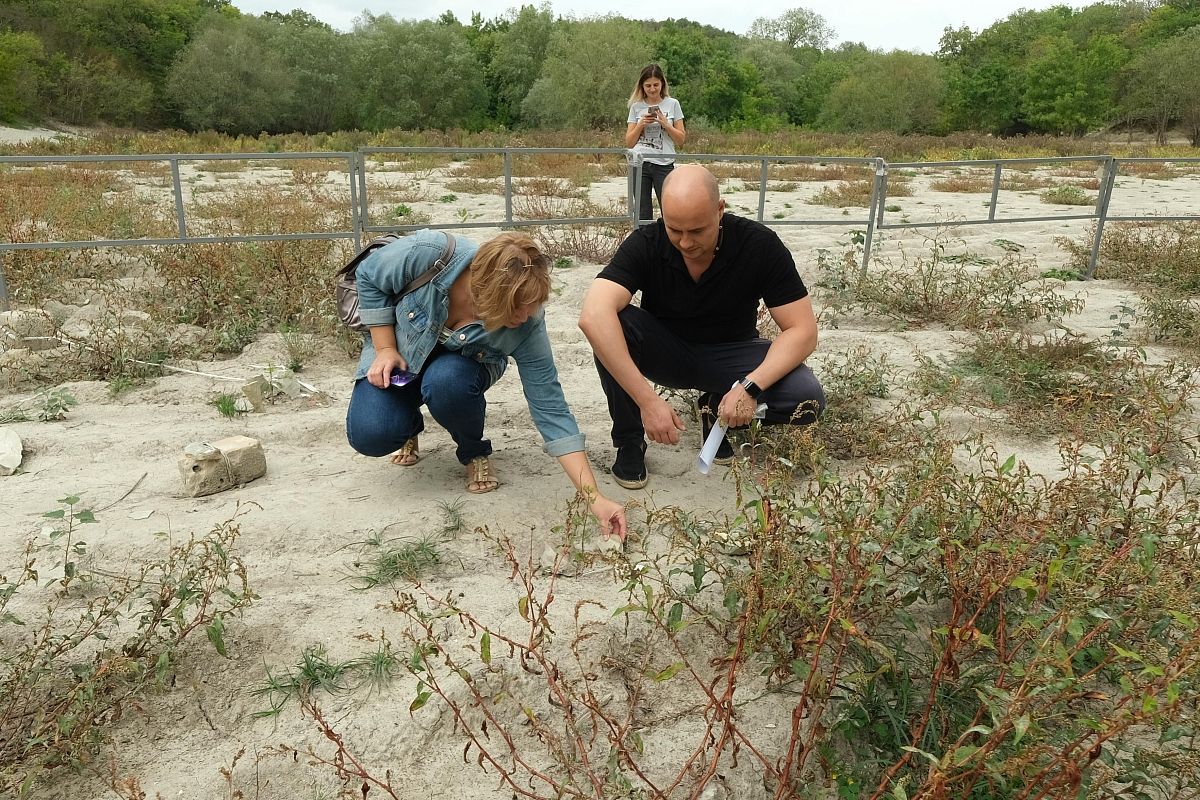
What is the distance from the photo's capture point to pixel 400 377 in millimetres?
3746

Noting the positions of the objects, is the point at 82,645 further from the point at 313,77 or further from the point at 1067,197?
the point at 313,77

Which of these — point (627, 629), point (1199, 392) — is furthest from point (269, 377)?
point (1199, 392)

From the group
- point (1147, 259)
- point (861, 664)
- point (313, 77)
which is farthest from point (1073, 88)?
point (861, 664)

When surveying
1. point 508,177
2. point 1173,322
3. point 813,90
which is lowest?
point 1173,322

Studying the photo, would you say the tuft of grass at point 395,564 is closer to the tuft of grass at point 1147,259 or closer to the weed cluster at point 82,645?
the weed cluster at point 82,645

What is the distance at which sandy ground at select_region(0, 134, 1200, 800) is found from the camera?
2486 millimetres

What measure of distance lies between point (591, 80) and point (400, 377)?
41086 millimetres

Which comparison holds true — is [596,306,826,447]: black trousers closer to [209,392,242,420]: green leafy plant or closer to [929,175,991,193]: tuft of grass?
[209,392,242,420]: green leafy plant

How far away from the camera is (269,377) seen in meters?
5.29

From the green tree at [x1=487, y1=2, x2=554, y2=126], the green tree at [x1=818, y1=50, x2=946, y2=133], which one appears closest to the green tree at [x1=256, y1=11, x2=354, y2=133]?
the green tree at [x1=487, y1=2, x2=554, y2=126]

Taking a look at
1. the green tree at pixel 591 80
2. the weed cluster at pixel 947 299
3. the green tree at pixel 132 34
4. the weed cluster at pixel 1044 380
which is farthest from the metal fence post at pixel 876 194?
the green tree at pixel 132 34

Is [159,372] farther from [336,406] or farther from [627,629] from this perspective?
[627,629]

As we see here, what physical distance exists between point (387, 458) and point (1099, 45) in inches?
2194

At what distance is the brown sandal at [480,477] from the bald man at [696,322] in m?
0.55
